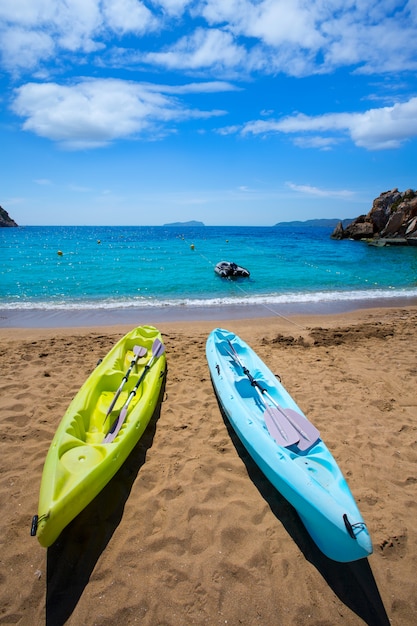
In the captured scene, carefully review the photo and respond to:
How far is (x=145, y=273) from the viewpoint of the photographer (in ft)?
65.2

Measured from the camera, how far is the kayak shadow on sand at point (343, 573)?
2395 millimetres

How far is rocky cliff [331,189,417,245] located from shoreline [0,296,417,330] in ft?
107

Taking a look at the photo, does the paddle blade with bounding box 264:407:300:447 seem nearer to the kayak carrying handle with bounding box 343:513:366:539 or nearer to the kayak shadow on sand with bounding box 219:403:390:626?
the kayak shadow on sand with bounding box 219:403:390:626

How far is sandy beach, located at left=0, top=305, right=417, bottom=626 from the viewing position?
241 centimetres

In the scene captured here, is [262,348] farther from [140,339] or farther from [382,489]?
[382,489]

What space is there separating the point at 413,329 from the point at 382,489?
6.42 m

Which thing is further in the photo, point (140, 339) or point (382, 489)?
point (140, 339)

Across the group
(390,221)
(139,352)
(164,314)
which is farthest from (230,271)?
(390,221)

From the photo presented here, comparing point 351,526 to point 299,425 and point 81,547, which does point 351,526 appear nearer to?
point 299,425

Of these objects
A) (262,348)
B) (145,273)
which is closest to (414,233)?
(145,273)

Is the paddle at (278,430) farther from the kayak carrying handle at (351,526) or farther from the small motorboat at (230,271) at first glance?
the small motorboat at (230,271)

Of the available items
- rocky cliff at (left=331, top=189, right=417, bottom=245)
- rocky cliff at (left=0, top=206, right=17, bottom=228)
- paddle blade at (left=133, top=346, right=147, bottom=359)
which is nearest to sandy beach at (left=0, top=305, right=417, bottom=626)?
paddle blade at (left=133, top=346, right=147, bottom=359)

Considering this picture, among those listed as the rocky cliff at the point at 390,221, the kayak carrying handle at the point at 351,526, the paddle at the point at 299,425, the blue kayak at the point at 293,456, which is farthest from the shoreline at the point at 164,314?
the rocky cliff at the point at 390,221

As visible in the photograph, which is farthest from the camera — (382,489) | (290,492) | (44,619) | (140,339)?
(140,339)
